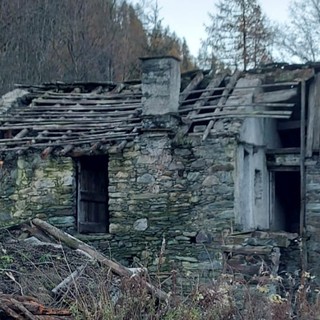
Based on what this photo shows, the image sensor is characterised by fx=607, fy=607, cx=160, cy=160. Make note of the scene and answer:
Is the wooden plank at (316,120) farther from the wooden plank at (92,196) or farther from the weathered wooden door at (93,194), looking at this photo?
the wooden plank at (92,196)

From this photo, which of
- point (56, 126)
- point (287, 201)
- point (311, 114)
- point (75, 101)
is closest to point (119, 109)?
point (75, 101)

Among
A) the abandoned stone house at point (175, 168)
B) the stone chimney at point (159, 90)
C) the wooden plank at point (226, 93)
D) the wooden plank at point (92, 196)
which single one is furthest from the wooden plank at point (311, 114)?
the wooden plank at point (92, 196)

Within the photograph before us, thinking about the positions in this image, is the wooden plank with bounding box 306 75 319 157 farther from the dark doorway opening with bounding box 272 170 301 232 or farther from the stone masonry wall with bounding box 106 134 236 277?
the stone masonry wall with bounding box 106 134 236 277

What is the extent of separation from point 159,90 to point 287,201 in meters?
4.27

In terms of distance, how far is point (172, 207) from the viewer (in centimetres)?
1041

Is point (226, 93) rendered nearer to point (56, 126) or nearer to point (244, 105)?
point (244, 105)

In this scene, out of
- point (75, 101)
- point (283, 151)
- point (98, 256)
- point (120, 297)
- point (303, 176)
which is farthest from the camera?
point (75, 101)

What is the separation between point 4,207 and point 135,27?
2035 centimetres

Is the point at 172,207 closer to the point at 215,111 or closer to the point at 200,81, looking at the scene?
the point at 215,111

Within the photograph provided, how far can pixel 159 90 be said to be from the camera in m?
10.8

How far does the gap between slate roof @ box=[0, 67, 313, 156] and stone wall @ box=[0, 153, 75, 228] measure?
0.88ft

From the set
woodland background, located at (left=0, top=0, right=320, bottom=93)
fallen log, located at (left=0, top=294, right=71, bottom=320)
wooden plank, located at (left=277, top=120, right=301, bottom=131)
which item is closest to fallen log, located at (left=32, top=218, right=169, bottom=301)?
fallen log, located at (left=0, top=294, right=71, bottom=320)

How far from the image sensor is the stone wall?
1099cm

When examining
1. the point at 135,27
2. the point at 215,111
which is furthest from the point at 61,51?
the point at 215,111
